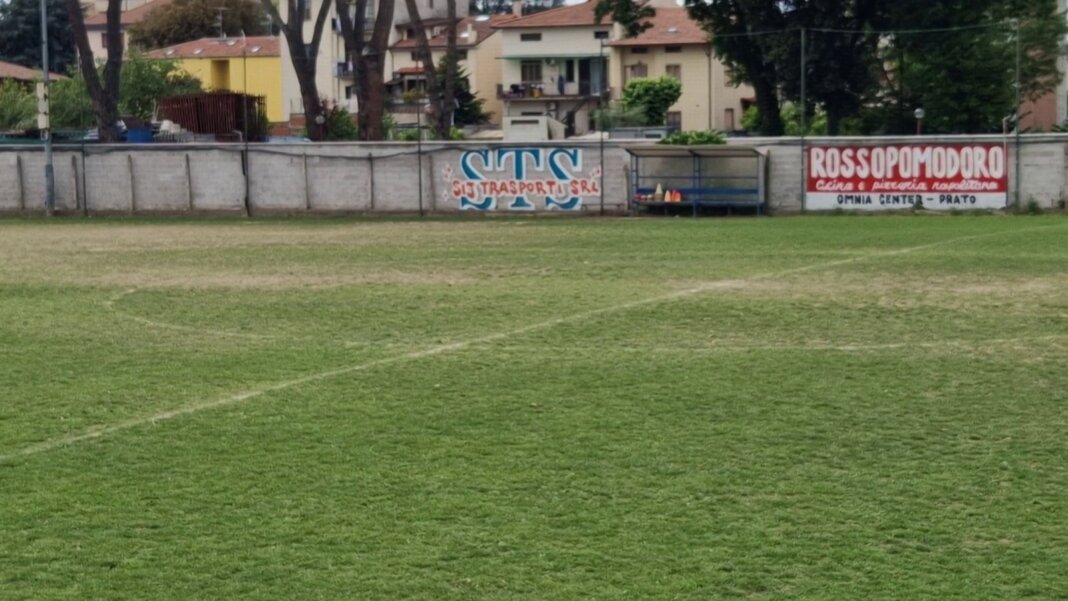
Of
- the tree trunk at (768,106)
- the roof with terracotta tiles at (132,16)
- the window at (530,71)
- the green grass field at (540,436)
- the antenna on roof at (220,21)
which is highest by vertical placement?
the roof with terracotta tiles at (132,16)

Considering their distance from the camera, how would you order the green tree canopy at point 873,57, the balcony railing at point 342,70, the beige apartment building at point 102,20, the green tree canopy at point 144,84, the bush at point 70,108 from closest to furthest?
the green tree canopy at point 873,57
the bush at point 70,108
the green tree canopy at point 144,84
the balcony railing at point 342,70
the beige apartment building at point 102,20

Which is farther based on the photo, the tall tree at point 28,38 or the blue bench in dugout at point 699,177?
the tall tree at point 28,38

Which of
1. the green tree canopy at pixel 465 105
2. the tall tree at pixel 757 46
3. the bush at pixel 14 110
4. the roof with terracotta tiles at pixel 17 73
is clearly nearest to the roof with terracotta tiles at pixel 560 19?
the green tree canopy at pixel 465 105

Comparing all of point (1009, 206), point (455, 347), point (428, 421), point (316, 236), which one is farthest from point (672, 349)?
point (1009, 206)

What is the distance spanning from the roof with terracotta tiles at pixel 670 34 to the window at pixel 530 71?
5.59m

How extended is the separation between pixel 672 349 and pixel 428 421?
418 cm

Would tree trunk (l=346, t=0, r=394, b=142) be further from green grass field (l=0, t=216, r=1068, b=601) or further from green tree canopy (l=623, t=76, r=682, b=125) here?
green grass field (l=0, t=216, r=1068, b=601)

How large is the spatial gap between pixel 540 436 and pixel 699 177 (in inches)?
1062

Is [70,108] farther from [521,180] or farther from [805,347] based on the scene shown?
[805,347]

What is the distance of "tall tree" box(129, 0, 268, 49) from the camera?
108 m

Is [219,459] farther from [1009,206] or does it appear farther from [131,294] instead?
[1009,206]

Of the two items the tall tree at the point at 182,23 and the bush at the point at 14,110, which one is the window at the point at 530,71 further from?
the bush at the point at 14,110

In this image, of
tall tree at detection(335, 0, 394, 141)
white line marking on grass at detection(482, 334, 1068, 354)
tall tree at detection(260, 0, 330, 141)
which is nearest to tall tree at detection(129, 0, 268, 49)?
tall tree at detection(260, 0, 330, 141)

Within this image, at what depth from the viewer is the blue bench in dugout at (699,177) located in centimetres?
3712
